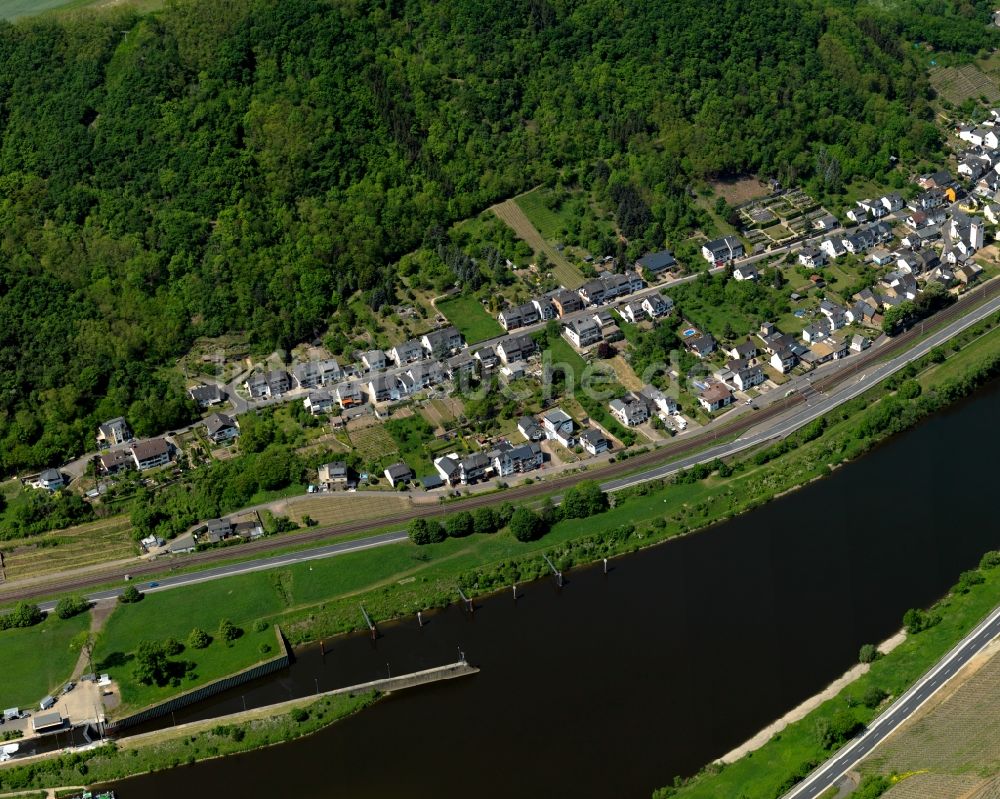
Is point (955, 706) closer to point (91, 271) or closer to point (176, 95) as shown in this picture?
point (91, 271)

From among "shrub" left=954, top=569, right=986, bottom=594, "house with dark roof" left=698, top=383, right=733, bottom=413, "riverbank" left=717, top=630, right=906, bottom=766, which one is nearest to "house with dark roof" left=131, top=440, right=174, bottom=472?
"house with dark roof" left=698, top=383, right=733, bottom=413

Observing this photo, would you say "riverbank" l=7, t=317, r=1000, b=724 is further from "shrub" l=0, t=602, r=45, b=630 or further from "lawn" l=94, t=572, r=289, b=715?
"shrub" l=0, t=602, r=45, b=630

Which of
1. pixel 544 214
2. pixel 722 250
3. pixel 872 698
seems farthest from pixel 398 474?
pixel 722 250

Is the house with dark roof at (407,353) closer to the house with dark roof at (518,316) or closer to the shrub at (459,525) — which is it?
the house with dark roof at (518,316)

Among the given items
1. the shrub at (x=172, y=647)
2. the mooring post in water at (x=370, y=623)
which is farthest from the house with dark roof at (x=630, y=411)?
the shrub at (x=172, y=647)

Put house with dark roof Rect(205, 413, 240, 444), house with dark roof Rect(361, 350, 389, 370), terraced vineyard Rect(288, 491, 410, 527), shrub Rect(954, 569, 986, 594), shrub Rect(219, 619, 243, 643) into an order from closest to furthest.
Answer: shrub Rect(954, 569, 986, 594), shrub Rect(219, 619, 243, 643), terraced vineyard Rect(288, 491, 410, 527), house with dark roof Rect(205, 413, 240, 444), house with dark roof Rect(361, 350, 389, 370)

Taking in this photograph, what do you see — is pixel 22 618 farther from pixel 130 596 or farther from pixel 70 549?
pixel 70 549
